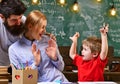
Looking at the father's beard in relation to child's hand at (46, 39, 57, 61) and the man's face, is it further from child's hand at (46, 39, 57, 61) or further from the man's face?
child's hand at (46, 39, 57, 61)

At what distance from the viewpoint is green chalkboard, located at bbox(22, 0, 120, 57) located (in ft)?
23.5

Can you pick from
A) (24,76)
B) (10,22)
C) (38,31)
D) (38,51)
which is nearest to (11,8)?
(10,22)

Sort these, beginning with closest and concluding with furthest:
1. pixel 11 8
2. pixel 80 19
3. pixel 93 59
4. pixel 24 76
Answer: pixel 24 76
pixel 11 8
pixel 93 59
pixel 80 19

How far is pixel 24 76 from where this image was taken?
6.33 ft

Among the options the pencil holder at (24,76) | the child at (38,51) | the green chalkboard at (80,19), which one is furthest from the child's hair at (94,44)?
the green chalkboard at (80,19)

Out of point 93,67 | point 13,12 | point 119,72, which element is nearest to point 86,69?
point 93,67

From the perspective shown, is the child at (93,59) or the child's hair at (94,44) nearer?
the child at (93,59)

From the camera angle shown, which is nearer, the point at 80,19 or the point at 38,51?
the point at 38,51

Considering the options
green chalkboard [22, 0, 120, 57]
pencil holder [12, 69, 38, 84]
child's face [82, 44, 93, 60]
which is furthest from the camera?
green chalkboard [22, 0, 120, 57]

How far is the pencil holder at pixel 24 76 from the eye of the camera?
193 cm

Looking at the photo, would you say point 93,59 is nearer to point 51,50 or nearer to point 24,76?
point 51,50

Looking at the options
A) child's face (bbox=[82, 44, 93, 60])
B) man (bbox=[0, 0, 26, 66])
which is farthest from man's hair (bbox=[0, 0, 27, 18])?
child's face (bbox=[82, 44, 93, 60])

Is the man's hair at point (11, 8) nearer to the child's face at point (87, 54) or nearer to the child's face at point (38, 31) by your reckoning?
the child's face at point (38, 31)

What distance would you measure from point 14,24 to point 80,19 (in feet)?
16.3
